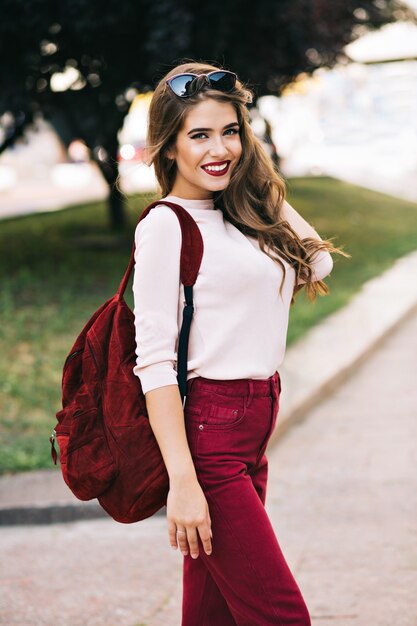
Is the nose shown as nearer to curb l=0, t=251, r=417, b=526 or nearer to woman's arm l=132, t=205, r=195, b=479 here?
woman's arm l=132, t=205, r=195, b=479

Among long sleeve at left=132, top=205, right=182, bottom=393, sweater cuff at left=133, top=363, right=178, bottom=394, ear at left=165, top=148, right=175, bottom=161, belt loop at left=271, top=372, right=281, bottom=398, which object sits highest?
ear at left=165, top=148, right=175, bottom=161

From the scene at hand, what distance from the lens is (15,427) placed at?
598 centimetres

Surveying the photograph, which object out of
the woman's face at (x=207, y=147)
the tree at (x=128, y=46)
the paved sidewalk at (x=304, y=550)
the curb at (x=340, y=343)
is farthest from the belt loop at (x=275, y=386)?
the tree at (x=128, y=46)

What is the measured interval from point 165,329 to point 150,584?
7.05ft

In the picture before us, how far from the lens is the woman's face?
226cm

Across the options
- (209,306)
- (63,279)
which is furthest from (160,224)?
(63,279)

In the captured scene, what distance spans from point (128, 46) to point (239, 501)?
9.21 metres

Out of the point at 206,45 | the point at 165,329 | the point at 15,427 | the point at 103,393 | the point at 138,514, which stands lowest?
the point at 15,427

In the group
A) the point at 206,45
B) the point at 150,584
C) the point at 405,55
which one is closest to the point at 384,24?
the point at 405,55

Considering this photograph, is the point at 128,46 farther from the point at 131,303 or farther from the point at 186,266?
the point at 186,266

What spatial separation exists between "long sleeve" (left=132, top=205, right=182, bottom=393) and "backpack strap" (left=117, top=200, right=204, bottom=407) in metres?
0.02

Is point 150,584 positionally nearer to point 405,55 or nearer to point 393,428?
point 393,428

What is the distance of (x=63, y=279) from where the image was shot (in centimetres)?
1058

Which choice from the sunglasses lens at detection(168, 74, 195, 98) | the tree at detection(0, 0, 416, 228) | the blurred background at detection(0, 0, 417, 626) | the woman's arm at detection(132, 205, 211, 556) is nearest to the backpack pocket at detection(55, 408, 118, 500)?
the woman's arm at detection(132, 205, 211, 556)
